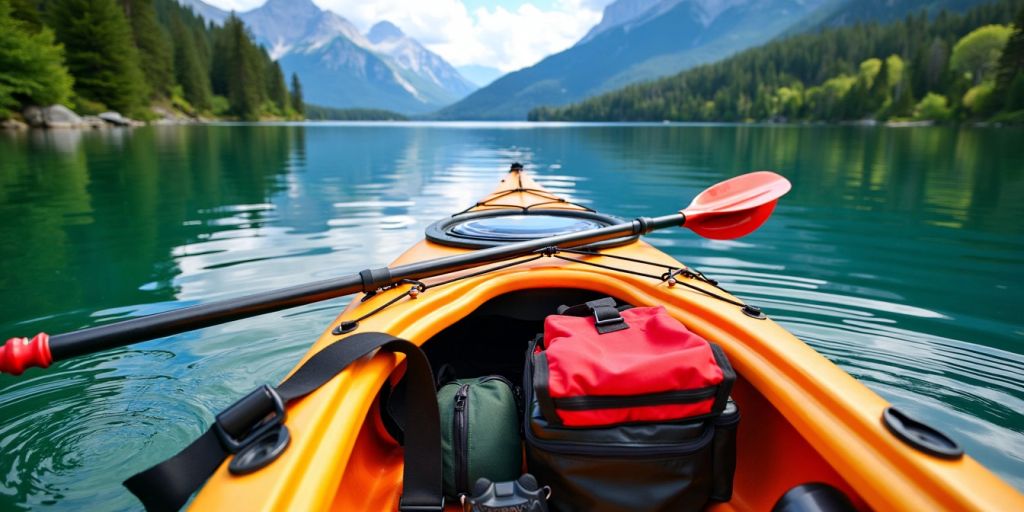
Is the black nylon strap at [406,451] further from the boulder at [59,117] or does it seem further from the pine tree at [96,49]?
the pine tree at [96,49]

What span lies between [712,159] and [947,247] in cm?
1417

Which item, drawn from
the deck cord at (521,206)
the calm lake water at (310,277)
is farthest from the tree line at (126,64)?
the deck cord at (521,206)

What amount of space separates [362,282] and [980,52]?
8581 cm

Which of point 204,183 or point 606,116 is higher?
point 606,116

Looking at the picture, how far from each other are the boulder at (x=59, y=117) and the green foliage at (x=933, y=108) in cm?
7937

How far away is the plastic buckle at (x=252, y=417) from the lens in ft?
4.02

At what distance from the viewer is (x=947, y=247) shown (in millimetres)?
6648

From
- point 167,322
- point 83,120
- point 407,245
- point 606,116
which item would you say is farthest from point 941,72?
point 83,120

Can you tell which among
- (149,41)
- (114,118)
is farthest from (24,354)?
(149,41)

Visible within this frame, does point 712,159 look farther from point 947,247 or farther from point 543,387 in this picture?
point 543,387

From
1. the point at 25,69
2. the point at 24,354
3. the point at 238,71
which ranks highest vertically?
the point at 238,71

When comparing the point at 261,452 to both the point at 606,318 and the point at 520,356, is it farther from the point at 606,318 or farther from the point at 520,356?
the point at 520,356

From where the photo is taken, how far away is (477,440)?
191cm

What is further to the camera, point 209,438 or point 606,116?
point 606,116
